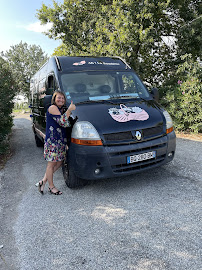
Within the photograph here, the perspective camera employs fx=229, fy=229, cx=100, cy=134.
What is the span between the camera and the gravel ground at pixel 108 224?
2312 millimetres

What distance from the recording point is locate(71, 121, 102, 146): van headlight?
11.3 ft

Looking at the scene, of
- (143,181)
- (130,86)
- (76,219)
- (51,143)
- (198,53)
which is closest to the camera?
(76,219)

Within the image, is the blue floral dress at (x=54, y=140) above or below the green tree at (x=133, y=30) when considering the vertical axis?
below

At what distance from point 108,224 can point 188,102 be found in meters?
6.36

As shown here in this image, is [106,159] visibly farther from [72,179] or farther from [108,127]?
[72,179]

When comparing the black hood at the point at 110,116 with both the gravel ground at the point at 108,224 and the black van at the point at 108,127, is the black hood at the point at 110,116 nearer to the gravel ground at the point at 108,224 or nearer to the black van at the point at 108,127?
the black van at the point at 108,127

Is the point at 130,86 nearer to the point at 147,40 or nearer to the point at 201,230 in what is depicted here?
the point at 201,230

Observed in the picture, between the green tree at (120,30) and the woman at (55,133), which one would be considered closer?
the woman at (55,133)

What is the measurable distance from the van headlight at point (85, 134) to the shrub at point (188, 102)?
18.4ft

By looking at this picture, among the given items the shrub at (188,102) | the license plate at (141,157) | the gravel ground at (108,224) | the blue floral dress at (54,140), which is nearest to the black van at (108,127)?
the license plate at (141,157)

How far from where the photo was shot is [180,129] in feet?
29.4

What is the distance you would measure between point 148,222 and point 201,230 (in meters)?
0.61

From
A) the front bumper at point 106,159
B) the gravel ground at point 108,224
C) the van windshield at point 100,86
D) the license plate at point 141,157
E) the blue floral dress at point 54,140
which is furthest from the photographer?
the van windshield at point 100,86

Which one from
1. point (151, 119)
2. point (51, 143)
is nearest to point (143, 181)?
point (151, 119)
